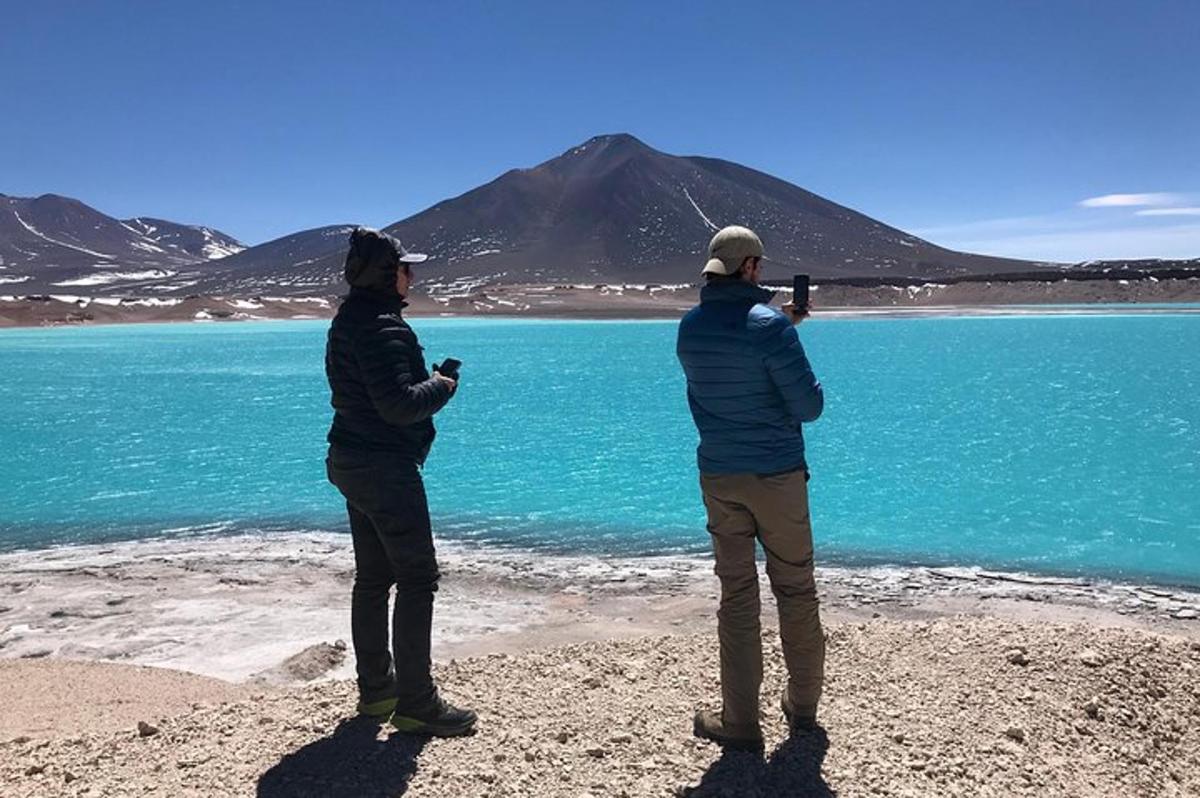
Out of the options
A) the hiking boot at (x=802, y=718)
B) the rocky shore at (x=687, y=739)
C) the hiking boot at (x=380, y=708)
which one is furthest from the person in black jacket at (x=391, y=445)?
the hiking boot at (x=802, y=718)

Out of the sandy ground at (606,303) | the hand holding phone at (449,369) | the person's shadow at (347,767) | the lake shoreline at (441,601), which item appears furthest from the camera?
the sandy ground at (606,303)

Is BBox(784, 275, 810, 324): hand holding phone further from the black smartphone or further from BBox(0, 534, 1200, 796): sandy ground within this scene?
BBox(0, 534, 1200, 796): sandy ground

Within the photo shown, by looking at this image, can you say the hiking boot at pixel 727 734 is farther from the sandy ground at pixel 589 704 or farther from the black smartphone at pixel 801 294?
the black smartphone at pixel 801 294

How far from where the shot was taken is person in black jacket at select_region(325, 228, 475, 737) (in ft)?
12.2

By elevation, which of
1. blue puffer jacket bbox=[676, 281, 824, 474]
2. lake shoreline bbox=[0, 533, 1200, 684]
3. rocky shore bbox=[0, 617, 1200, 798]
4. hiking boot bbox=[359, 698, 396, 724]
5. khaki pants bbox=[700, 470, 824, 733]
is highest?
blue puffer jacket bbox=[676, 281, 824, 474]

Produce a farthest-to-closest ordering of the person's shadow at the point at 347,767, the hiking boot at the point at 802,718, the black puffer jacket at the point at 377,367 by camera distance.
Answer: the hiking boot at the point at 802,718
the black puffer jacket at the point at 377,367
the person's shadow at the point at 347,767

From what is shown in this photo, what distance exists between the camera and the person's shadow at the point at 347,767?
A: 11.8 feet

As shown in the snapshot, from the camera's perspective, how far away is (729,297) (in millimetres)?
3789

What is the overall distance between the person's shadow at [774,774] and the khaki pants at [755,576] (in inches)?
5.7

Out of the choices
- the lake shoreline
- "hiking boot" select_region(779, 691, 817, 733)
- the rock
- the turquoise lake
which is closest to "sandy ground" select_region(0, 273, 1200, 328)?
the turquoise lake

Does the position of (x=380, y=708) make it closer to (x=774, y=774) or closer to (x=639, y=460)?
(x=774, y=774)

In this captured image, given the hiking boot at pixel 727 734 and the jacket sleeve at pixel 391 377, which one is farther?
the hiking boot at pixel 727 734

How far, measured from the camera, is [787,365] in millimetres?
3637

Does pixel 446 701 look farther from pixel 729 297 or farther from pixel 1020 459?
pixel 1020 459
